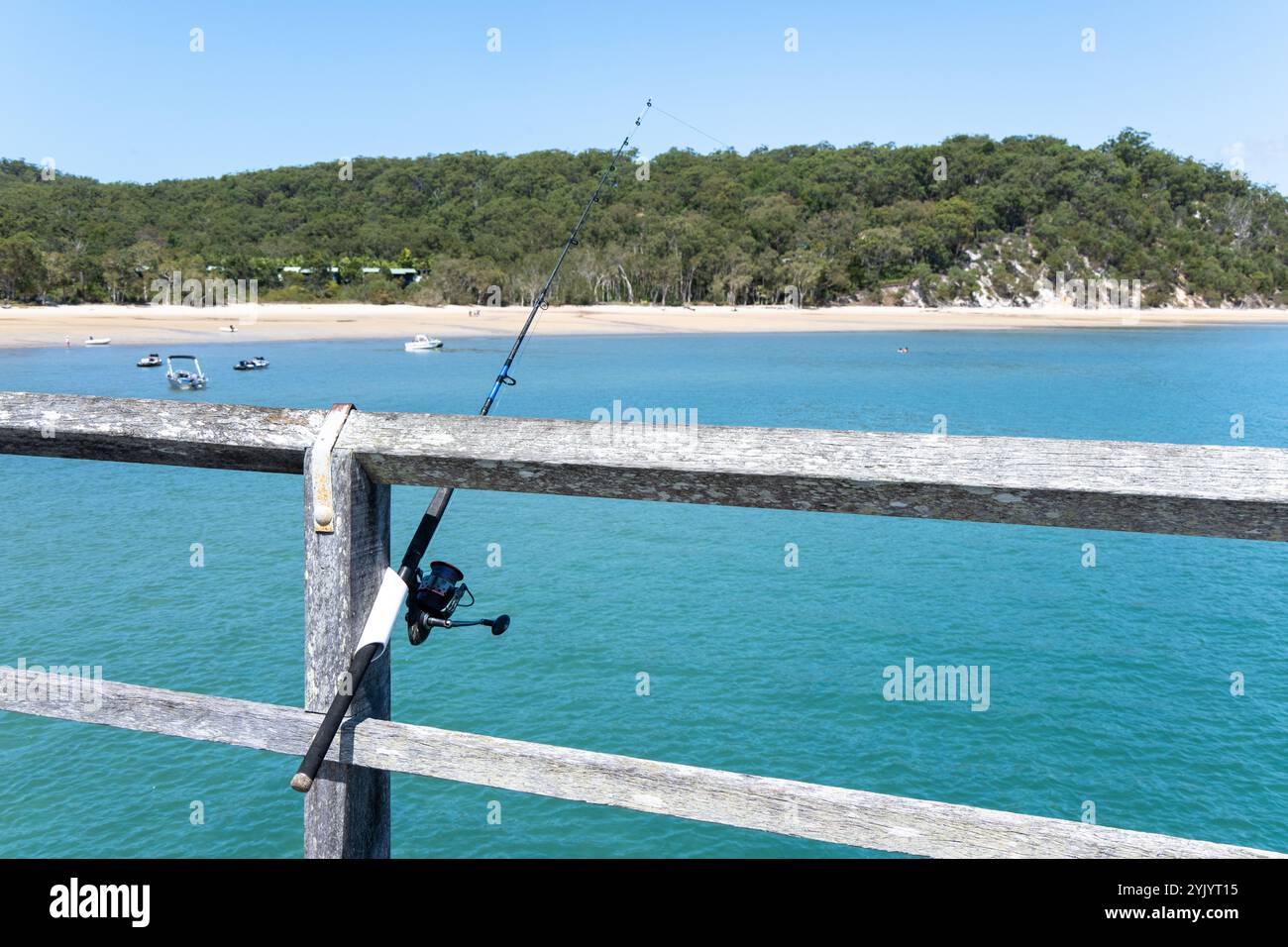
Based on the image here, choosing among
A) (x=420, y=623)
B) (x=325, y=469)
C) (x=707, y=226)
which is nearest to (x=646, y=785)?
(x=325, y=469)

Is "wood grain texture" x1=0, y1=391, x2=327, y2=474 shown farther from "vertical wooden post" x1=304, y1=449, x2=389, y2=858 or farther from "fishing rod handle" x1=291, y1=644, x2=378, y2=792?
"fishing rod handle" x1=291, y1=644, x2=378, y2=792

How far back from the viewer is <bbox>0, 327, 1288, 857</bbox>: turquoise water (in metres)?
7.91

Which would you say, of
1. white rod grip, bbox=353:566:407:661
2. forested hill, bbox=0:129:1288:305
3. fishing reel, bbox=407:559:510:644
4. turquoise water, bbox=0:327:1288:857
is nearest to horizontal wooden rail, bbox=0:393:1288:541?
white rod grip, bbox=353:566:407:661

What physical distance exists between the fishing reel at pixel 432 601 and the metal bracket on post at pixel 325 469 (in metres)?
0.62

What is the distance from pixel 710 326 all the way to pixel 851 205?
139 ft

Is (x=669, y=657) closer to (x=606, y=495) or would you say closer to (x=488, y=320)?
(x=606, y=495)

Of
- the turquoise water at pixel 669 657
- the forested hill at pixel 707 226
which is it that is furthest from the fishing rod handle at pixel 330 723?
the forested hill at pixel 707 226

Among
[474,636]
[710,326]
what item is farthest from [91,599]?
[710,326]

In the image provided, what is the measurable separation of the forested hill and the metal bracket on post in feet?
312

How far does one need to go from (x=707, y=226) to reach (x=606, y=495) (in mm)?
111674

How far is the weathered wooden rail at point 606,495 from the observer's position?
68.4 inches

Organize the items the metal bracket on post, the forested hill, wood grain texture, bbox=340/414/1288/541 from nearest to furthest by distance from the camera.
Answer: wood grain texture, bbox=340/414/1288/541
the metal bracket on post
the forested hill
